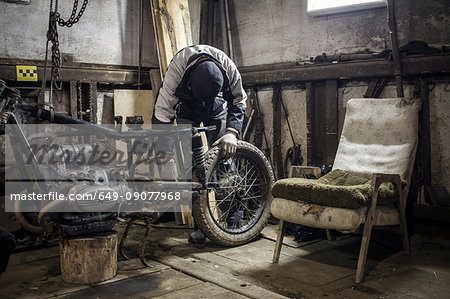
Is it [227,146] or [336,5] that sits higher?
[336,5]

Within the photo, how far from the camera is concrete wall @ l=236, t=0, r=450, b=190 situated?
12.3 ft

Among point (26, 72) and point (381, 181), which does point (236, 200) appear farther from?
point (26, 72)

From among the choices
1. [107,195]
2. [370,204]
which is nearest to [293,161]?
[370,204]

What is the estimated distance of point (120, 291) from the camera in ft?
8.20

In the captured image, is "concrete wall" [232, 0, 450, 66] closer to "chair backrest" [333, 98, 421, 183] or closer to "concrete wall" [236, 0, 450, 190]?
"concrete wall" [236, 0, 450, 190]

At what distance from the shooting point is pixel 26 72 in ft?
13.1

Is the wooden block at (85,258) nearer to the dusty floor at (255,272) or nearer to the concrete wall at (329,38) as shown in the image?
the dusty floor at (255,272)

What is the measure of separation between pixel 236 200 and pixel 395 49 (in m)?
1.98

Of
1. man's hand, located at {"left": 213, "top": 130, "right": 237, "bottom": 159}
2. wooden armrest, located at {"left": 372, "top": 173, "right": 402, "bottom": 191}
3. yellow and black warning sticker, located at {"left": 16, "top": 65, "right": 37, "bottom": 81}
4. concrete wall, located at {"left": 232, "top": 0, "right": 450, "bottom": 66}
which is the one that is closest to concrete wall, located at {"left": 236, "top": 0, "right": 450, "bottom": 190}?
concrete wall, located at {"left": 232, "top": 0, "right": 450, "bottom": 66}

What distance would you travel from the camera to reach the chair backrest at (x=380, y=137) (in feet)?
10.8

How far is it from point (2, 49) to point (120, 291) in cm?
274

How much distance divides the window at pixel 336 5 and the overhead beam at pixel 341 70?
1.81ft
